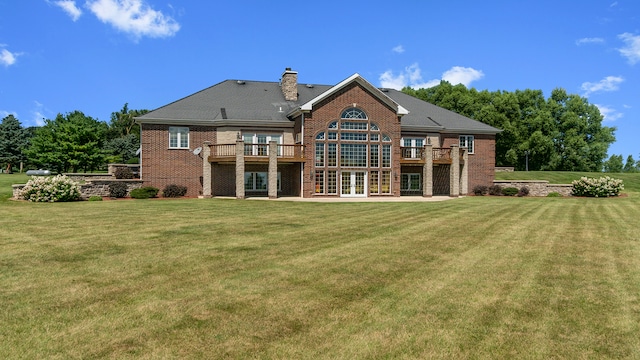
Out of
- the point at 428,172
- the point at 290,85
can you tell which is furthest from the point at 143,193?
the point at 428,172

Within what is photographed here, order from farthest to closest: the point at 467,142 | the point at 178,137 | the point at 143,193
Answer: the point at 467,142, the point at 178,137, the point at 143,193

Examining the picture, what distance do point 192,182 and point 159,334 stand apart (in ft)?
93.6

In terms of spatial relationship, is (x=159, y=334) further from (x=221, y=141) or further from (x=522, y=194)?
(x=522, y=194)

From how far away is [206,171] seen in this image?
32062 mm

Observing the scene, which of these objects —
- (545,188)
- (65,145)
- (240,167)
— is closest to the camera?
(240,167)

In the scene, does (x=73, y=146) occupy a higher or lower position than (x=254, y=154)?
higher

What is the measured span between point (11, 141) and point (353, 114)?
56397 mm

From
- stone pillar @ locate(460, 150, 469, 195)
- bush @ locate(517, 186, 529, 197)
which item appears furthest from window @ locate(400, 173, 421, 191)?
bush @ locate(517, 186, 529, 197)

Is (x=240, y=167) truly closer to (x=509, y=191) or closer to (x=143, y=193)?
(x=143, y=193)

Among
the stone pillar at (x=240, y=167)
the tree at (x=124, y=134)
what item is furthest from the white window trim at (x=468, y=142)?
the tree at (x=124, y=134)

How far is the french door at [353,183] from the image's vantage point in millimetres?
33281

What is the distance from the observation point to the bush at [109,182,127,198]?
29.6 m

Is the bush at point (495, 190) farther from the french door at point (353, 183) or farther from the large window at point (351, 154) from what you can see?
the french door at point (353, 183)

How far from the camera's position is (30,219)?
1655 cm
